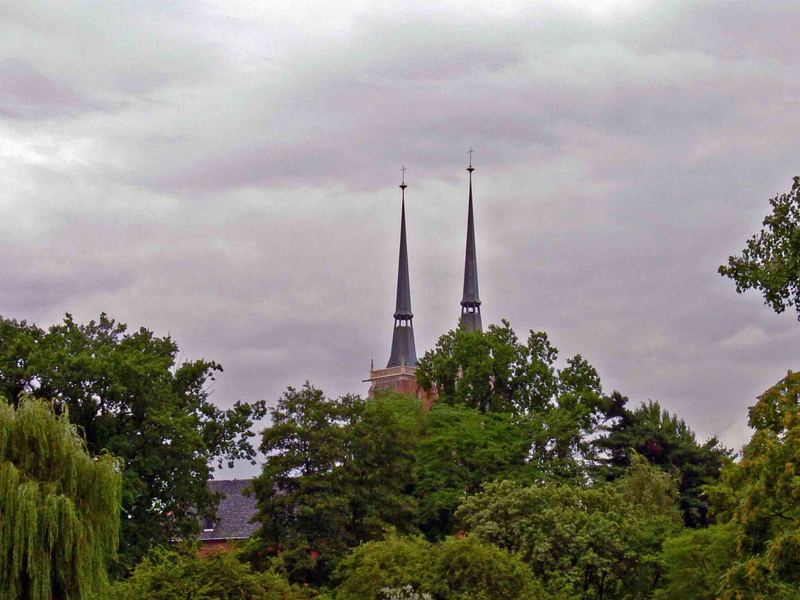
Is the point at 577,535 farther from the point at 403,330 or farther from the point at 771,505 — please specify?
the point at 403,330

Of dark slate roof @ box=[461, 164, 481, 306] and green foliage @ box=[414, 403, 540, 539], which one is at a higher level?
dark slate roof @ box=[461, 164, 481, 306]

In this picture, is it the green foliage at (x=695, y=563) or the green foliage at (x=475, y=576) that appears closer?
the green foliage at (x=475, y=576)

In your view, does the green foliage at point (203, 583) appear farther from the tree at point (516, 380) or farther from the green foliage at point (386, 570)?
the tree at point (516, 380)

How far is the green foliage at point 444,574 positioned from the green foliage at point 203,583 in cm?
296

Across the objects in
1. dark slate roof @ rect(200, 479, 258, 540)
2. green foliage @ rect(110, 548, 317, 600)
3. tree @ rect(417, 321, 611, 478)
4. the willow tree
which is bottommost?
green foliage @ rect(110, 548, 317, 600)

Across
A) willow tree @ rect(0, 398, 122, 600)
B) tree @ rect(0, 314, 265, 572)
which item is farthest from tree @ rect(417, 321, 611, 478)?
willow tree @ rect(0, 398, 122, 600)

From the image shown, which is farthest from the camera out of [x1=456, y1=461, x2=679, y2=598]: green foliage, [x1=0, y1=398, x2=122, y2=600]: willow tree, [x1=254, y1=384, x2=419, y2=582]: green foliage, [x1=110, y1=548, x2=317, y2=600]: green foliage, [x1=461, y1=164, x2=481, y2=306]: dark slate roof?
[x1=461, y1=164, x2=481, y2=306]: dark slate roof


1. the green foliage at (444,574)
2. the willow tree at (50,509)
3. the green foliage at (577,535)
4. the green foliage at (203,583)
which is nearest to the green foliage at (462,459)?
the green foliage at (577,535)

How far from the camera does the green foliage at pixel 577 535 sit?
1655 inches

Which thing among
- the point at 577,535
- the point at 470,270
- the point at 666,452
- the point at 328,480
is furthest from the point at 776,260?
the point at 470,270

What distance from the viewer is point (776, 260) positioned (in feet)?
102

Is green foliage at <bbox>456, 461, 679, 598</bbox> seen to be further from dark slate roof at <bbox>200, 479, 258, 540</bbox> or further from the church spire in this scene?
the church spire

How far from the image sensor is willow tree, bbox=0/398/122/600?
95.8 ft

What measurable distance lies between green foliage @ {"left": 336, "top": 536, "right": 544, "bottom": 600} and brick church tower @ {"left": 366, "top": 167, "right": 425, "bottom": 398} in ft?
262
